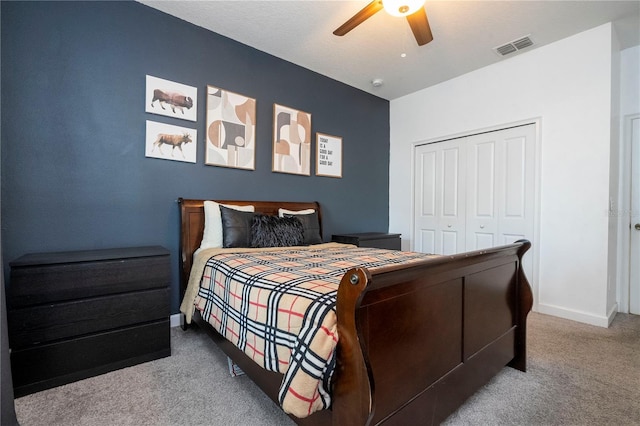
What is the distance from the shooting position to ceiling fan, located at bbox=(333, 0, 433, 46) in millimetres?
1837

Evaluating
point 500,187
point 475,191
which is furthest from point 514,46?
point 475,191

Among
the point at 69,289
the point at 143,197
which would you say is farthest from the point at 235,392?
the point at 143,197

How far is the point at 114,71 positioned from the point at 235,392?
255cm

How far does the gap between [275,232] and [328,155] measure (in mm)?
1533

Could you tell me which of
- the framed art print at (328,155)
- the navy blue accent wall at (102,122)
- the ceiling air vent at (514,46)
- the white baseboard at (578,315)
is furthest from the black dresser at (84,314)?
the ceiling air vent at (514,46)

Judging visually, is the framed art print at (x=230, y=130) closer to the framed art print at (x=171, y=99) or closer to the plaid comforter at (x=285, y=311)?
the framed art print at (x=171, y=99)

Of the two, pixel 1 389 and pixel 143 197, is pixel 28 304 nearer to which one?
pixel 1 389

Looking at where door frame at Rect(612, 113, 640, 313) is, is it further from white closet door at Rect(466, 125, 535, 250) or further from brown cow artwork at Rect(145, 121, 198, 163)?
brown cow artwork at Rect(145, 121, 198, 163)

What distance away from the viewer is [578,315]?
2752 mm

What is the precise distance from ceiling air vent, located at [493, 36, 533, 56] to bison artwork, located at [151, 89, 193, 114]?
3182mm

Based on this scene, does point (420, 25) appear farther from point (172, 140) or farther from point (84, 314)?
point (84, 314)

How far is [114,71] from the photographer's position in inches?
91.3

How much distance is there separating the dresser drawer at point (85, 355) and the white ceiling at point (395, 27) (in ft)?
8.61

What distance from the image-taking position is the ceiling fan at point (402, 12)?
1.84 meters
